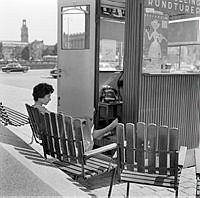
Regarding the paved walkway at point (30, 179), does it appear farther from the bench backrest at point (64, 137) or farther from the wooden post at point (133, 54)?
the wooden post at point (133, 54)

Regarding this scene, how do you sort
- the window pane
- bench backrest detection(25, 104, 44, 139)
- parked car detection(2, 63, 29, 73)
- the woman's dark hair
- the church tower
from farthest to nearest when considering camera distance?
parked car detection(2, 63, 29, 73), the church tower, the window pane, the woman's dark hair, bench backrest detection(25, 104, 44, 139)

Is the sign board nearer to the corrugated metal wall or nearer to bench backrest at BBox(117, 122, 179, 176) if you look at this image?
the corrugated metal wall

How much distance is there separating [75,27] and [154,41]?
1.43 meters

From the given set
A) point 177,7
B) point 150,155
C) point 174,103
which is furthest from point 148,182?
point 177,7

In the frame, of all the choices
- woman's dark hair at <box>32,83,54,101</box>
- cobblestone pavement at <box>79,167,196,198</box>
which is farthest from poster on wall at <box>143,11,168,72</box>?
cobblestone pavement at <box>79,167,196,198</box>

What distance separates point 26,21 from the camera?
305 inches

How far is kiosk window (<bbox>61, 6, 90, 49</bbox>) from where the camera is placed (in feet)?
17.2

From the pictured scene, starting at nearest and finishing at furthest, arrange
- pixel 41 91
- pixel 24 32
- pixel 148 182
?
pixel 148 182, pixel 41 91, pixel 24 32

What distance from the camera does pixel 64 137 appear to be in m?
3.42

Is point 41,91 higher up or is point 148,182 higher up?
point 41,91

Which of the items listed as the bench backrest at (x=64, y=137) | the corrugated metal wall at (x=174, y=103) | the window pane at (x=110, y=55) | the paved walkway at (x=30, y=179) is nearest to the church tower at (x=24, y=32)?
the window pane at (x=110, y=55)

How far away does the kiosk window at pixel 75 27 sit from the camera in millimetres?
5230

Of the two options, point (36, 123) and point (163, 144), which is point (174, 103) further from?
point (36, 123)

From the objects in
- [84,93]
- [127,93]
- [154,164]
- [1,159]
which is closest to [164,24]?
[127,93]
